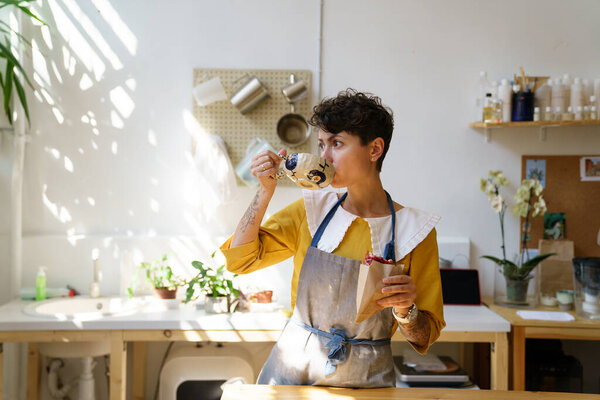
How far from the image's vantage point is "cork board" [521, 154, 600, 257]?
10.2 ft

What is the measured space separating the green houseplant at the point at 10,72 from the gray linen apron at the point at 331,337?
211cm

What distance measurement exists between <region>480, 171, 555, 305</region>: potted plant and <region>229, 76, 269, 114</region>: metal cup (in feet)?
4.35

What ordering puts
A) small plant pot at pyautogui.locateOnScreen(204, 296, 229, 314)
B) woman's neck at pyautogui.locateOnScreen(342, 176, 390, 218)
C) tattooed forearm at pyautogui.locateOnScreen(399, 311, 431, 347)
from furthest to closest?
small plant pot at pyautogui.locateOnScreen(204, 296, 229, 314)
woman's neck at pyautogui.locateOnScreen(342, 176, 390, 218)
tattooed forearm at pyautogui.locateOnScreen(399, 311, 431, 347)

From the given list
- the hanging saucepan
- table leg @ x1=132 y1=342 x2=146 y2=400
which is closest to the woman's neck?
the hanging saucepan

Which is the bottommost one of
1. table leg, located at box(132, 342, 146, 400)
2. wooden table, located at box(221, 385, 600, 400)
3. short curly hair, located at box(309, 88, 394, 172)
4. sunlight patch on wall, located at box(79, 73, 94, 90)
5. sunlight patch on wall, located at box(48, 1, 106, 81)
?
table leg, located at box(132, 342, 146, 400)

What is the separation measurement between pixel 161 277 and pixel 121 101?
3.39 ft

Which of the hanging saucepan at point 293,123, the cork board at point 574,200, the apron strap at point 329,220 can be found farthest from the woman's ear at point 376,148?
the cork board at point 574,200

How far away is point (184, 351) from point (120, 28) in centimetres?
185

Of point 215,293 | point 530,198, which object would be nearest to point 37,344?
point 215,293

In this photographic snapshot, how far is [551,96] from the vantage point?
296 cm

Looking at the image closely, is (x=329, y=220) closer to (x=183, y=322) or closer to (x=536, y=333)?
(x=183, y=322)

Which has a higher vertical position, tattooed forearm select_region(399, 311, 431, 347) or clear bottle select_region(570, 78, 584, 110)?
clear bottle select_region(570, 78, 584, 110)

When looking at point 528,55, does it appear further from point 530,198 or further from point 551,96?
point 530,198

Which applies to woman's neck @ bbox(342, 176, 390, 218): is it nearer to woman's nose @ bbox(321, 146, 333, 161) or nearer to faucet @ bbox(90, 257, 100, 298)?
woman's nose @ bbox(321, 146, 333, 161)
